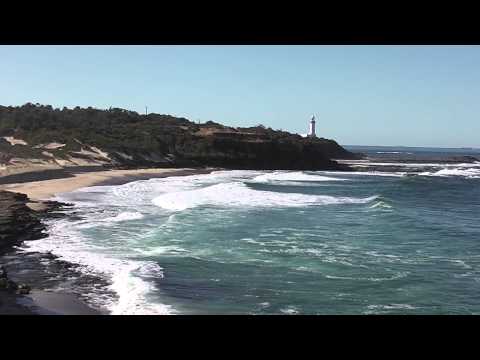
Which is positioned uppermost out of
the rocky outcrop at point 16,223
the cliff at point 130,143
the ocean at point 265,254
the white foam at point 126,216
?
the cliff at point 130,143

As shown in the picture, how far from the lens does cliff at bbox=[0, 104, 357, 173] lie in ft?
139

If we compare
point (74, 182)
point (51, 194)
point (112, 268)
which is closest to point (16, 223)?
point (112, 268)

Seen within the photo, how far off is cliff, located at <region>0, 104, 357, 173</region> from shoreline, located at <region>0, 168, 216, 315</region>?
10.9 ft

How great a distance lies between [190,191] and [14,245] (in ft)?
56.5

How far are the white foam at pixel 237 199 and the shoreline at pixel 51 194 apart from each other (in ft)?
18.0

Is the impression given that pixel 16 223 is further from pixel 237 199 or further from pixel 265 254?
pixel 237 199

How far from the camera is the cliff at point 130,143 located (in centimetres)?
4222

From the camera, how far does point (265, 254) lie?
13.9 meters

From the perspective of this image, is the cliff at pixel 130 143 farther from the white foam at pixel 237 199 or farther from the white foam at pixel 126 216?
the white foam at pixel 126 216

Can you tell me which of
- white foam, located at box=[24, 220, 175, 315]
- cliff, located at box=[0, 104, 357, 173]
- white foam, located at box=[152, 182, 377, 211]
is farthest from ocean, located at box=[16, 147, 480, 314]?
cliff, located at box=[0, 104, 357, 173]

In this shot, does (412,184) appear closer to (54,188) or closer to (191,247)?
(54,188)

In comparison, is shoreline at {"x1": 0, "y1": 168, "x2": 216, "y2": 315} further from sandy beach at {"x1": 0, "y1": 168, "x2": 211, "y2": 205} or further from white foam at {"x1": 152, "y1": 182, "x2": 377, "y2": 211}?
white foam at {"x1": 152, "y1": 182, "x2": 377, "y2": 211}

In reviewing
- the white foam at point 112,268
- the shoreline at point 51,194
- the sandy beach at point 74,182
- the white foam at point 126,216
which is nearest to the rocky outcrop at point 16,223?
the white foam at point 112,268
